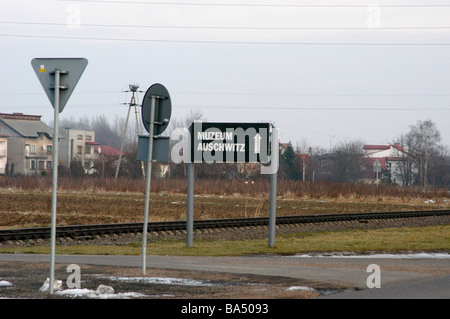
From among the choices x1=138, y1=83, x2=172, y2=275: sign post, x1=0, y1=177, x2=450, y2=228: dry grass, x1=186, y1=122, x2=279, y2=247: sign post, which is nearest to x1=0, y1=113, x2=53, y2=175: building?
x1=0, y1=177, x2=450, y2=228: dry grass

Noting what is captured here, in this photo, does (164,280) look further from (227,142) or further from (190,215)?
(227,142)

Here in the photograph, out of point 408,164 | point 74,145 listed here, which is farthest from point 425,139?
point 74,145

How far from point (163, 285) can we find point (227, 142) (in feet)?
37.1

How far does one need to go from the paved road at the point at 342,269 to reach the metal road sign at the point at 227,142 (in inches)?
240

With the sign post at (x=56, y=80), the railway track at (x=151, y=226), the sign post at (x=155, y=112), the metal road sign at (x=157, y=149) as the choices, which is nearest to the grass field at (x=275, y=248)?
the railway track at (x=151, y=226)

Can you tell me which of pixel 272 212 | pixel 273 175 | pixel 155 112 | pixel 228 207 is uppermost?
pixel 155 112

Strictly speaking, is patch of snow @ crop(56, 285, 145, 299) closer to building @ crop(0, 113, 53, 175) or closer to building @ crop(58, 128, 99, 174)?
building @ crop(0, 113, 53, 175)

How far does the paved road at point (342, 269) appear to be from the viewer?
10962 mm

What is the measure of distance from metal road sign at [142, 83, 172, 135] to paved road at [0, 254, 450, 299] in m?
2.97

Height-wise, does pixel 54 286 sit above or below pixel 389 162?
below

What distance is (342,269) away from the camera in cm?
1399

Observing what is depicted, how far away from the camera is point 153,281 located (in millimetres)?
11977
